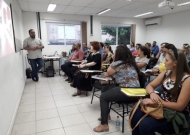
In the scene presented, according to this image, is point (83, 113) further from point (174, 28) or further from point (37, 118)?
point (174, 28)

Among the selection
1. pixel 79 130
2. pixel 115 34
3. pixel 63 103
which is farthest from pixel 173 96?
pixel 115 34

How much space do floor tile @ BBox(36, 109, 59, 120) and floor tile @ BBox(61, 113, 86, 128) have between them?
21 centimetres

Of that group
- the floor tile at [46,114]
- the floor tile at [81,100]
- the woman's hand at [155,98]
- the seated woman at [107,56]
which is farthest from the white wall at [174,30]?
the floor tile at [46,114]

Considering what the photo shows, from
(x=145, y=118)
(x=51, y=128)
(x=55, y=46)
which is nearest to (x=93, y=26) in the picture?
(x=55, y=46)

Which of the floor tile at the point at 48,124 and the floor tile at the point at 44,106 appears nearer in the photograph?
the floor tile at the point at 48,124

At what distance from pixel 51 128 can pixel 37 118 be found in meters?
0.43

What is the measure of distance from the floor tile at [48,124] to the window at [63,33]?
470 cm

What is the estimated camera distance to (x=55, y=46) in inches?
253

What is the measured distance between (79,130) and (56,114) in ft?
2.12

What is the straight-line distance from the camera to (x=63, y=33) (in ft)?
21.8

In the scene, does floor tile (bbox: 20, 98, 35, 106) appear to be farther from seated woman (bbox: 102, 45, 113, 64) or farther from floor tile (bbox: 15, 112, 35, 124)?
seated woman (bbox: 102, 45, 113, 64)

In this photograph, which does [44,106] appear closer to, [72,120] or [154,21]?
[72,120]

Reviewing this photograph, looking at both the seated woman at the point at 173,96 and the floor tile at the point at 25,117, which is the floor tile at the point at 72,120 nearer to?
the floor tile at the point at 25,117

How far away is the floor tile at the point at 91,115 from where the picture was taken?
7.56ft
